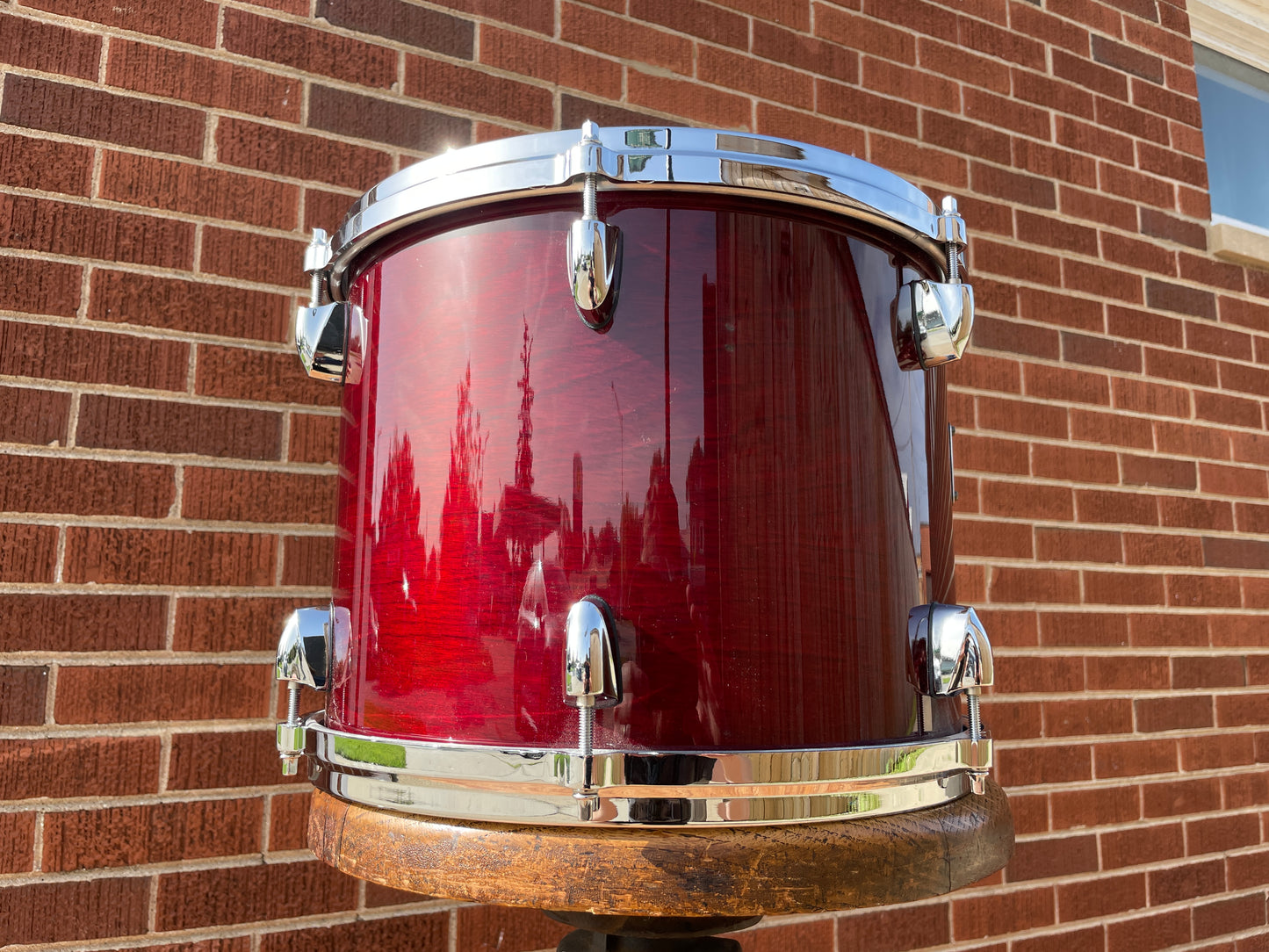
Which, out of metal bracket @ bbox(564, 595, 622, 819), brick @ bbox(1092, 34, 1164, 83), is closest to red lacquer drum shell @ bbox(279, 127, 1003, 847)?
metal bracket @ bbox(564, 595, 622, 819)

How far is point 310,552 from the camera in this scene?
1.25 meters

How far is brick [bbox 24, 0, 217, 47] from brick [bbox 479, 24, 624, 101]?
0.40 metres

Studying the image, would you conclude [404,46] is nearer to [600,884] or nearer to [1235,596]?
[600,884]

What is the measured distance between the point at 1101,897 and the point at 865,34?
1.80 m

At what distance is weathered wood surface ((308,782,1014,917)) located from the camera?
0.68m

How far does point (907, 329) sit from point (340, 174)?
2.93ft

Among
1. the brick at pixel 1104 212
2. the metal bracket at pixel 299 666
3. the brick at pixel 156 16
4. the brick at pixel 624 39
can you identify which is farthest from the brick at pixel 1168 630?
the brick at pixel 156 16

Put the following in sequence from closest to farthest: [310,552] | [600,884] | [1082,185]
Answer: [600,884], [310,552], [1082,185]

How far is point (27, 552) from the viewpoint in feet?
→ 3.65

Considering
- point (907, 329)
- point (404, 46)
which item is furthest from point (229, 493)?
point (907, 329)

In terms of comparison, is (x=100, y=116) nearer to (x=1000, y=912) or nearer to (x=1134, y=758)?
(x=1000, y=912)

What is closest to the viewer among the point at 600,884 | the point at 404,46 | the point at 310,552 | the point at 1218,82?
the point at 600,884

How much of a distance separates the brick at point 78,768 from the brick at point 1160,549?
187cm

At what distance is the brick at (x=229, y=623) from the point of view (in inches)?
46.3
